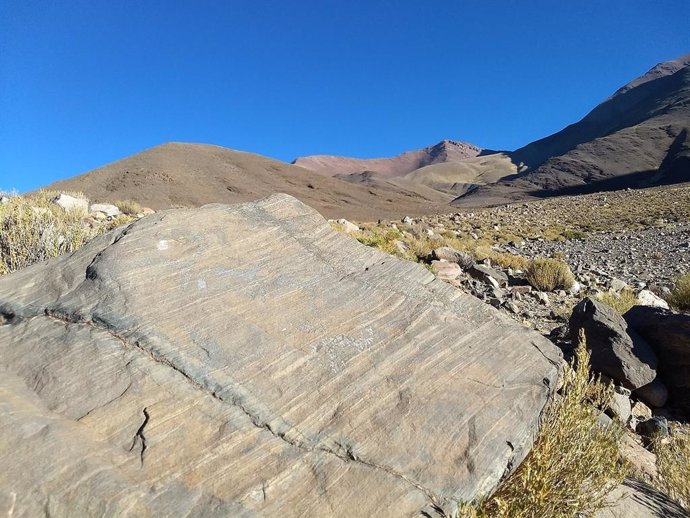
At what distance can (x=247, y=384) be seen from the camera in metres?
3.10

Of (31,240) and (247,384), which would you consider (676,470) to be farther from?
(31,240)

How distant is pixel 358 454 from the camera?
2738 millimetres

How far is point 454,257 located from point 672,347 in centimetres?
561

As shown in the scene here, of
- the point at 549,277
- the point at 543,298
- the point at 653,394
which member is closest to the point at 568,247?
the point at 549,277

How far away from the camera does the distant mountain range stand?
Result: 42.4 m

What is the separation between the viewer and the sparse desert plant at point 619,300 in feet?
26.4

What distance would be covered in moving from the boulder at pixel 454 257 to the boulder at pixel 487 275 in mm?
277

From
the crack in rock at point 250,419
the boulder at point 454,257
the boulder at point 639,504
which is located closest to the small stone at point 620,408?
the boulder at point 639,504

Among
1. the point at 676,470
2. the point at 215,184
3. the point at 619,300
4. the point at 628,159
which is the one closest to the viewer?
the point at 676,470

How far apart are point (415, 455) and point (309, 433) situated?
65 centimetres

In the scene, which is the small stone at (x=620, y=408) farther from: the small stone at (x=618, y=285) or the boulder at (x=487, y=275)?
the small stone at (x=618, y=285)

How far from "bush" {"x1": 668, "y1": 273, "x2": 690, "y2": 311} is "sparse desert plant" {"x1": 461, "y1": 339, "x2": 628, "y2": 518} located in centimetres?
657

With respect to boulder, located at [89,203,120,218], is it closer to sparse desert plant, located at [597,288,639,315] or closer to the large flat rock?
the large flat rock

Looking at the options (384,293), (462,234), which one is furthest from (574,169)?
(384,293)
